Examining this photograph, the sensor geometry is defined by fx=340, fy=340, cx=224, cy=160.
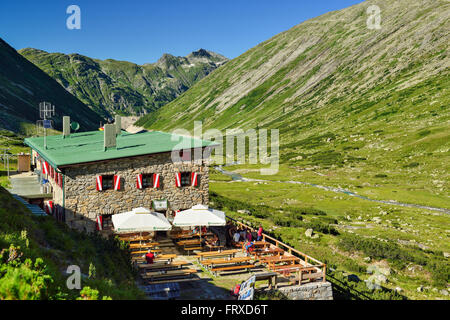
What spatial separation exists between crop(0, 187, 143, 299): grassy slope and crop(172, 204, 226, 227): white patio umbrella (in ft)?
13.7

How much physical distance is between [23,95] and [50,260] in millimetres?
151759

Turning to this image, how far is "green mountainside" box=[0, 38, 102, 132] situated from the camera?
102625 mm

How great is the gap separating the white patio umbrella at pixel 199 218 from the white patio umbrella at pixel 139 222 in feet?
3.76

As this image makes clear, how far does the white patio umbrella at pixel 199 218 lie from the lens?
2066 centimetres

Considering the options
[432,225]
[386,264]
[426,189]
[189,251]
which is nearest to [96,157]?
[189,251]

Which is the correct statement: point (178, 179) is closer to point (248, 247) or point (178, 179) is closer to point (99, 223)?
point (99, 223)

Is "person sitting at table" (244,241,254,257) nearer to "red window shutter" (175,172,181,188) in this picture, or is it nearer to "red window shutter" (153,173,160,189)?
"red window shutter" (175,172,181,188)

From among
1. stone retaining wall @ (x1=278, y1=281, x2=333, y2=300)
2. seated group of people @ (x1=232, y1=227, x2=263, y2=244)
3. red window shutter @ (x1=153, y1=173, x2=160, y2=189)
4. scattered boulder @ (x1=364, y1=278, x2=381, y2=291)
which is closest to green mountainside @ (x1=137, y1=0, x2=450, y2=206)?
scattered boulder @ (x1=364, y1=278, x2=381, y2=291)

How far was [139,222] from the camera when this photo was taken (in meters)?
A: 19.4

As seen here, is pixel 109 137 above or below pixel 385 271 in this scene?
above

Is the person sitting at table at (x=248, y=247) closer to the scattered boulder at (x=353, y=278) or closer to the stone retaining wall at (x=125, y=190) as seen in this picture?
the stone retaining wall at (x=125, y=190)

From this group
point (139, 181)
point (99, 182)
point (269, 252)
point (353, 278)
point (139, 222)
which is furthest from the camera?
point (139, 181)

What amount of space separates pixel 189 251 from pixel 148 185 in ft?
17.6

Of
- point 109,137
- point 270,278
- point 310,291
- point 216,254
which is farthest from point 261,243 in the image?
point 109,137
